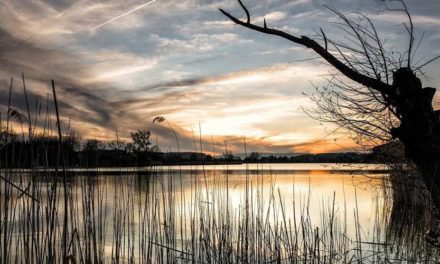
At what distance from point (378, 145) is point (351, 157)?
156 cm

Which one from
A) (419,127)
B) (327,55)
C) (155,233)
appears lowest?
(155,233)

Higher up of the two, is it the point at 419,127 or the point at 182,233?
the point at 419,127

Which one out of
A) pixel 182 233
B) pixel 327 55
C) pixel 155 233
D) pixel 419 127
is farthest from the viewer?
pixel 182 233

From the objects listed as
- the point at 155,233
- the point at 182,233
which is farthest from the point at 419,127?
the point at 182,233

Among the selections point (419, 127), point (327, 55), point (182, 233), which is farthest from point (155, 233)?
point (419, 127)

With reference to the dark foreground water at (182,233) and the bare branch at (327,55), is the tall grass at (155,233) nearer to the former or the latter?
the dark foreground water at (182,233)

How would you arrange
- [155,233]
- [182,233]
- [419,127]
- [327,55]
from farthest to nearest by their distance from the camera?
[182,233] → [155,233] → [327,55] → [419,127]

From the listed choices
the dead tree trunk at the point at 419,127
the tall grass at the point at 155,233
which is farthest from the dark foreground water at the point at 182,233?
the dead tree trunk at the point at 419,127

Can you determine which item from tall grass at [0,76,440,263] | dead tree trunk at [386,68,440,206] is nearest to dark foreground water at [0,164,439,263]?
tall grass at [0,76,440,263]

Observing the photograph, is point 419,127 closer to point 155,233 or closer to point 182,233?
point 155,233

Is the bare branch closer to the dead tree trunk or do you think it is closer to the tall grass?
the dead tree trunk

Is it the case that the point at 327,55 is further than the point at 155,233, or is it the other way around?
the point at 155,233

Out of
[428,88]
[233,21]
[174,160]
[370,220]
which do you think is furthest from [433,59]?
[370,220]

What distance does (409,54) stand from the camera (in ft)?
13.0
